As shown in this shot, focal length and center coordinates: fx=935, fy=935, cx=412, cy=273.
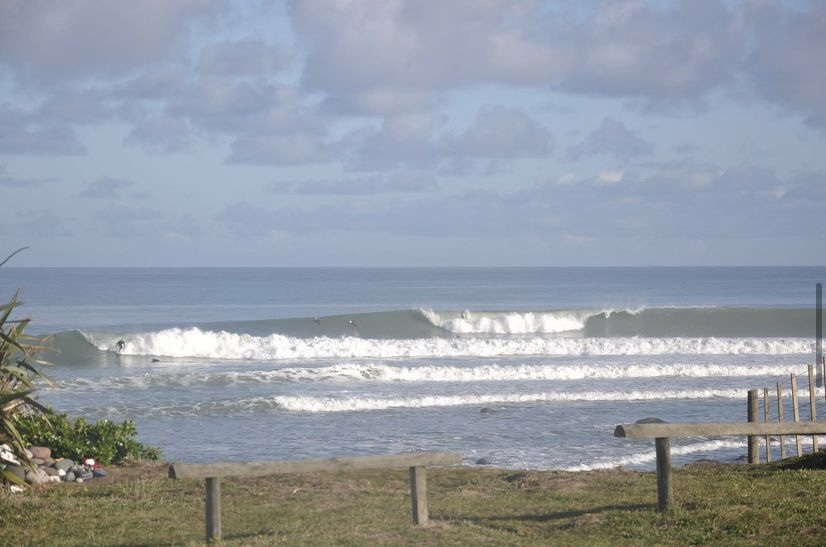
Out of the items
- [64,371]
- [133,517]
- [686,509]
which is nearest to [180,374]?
[64,371]

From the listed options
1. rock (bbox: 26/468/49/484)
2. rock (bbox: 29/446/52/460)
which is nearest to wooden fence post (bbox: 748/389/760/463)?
rock (bbox: 26/468/49/484)

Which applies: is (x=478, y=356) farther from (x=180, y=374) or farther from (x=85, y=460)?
(x=85, y=460)

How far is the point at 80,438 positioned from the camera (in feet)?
42.8

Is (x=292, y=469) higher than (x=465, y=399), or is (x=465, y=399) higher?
(x=292, y=469)

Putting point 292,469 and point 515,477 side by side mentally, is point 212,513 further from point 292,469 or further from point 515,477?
point 515,477

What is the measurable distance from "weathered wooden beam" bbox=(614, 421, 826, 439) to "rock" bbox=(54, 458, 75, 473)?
7263mm

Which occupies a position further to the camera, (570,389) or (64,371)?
(64,371)

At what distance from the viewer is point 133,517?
32.8 feet

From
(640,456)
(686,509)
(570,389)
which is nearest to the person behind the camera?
(686,509)

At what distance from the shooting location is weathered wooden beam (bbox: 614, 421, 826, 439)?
355 inches

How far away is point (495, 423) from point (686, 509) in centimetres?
998

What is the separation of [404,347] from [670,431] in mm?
26385

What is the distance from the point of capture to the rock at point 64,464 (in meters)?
12.2

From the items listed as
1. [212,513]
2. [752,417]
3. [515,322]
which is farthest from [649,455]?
[515,322]
